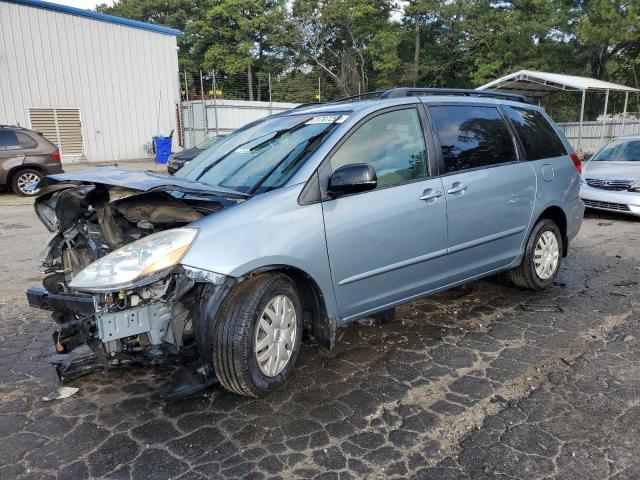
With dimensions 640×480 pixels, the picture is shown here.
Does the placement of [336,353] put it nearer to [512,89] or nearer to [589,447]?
[589,447]

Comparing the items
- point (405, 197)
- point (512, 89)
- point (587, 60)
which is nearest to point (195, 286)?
point (405, 197)

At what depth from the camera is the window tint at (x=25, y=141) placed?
41.1 ft

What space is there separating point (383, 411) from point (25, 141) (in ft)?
40.9

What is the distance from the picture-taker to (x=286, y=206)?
10.3 ft

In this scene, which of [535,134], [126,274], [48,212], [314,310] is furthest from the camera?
[535,134]

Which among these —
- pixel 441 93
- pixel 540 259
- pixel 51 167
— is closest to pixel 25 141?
pixel 51 167

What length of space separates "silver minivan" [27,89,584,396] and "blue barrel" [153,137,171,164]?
16403mm

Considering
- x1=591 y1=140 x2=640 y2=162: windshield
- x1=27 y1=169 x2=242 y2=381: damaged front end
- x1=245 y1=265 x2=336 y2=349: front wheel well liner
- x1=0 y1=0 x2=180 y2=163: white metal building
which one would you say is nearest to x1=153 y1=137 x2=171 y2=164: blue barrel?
x1=0 y1=0 x2=180 y2=163: white metal building

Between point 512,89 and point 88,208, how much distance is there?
708 inches

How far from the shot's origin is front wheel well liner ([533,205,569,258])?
500 cm

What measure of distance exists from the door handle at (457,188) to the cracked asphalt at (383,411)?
111cm

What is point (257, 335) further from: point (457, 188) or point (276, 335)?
point (457, 188)

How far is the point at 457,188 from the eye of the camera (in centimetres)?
Result: 402

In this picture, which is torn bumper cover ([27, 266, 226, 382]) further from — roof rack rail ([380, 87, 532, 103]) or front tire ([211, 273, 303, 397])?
roof rack rail ([380, 87, 532, 103])
